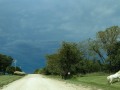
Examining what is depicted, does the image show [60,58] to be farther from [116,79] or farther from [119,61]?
[116,79]

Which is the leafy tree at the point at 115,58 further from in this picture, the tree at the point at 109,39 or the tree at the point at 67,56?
the tree at the point at 67,56

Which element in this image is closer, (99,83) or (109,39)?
(99,83)

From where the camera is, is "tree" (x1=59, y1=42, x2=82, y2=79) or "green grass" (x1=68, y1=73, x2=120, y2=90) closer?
"green grass" (x1=68, y1=73, x2=120, y2=90)

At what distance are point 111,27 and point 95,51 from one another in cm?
962

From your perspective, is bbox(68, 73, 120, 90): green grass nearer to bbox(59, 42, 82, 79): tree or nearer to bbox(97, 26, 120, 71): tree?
bbox(59, 42, 82, 79): tree

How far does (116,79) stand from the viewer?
4106 centimetres

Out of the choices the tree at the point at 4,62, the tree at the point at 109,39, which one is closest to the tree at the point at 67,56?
the tree at the point at 109,39

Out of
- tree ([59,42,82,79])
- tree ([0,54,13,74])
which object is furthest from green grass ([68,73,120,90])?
tree ([0,54,13,74])

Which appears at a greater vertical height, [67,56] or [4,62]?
[4,62]

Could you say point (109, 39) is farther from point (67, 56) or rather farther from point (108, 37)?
point (67, 56)

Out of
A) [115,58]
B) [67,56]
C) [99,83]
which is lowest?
[99,83]

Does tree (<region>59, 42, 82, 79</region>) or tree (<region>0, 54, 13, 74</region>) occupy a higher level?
tree (<region>0, 54, 13, 74</region>)

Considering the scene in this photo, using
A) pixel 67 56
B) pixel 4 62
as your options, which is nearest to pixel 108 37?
pixel 67 56

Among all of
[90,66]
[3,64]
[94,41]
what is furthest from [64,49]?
[3,64]
